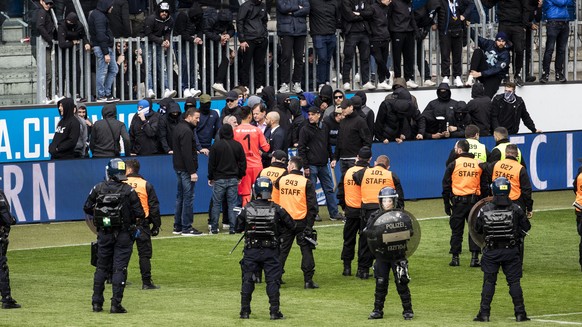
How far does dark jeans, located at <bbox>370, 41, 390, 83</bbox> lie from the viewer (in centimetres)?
2842

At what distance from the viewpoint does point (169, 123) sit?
2520 centimetres

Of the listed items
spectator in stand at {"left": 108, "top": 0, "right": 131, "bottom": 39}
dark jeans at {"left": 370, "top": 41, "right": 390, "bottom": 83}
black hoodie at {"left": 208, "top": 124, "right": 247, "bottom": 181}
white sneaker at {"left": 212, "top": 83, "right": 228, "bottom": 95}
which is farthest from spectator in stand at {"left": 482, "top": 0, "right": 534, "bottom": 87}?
black hoodie at {"left": 208, "top": 124, "right": 247, "bottom": 181}

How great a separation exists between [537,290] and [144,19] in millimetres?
11648

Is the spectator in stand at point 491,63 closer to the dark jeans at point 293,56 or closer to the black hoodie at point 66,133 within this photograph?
the dark jeans at point 293,56

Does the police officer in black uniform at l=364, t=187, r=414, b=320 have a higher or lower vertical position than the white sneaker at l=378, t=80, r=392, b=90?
lower

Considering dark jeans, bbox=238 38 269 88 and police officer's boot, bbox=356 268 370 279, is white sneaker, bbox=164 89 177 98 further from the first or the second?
police officer's boot, bbox=356 268 370 279

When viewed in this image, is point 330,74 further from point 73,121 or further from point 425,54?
point 73,121

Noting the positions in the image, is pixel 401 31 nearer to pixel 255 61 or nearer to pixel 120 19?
pixel 255 61

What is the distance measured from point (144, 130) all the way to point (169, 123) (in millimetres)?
560

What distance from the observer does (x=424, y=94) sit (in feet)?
96.4

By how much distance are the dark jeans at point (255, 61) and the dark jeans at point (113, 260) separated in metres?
11.0

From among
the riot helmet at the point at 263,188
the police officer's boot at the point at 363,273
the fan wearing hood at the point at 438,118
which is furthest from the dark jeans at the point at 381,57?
the riot helmet at the point at 263,188

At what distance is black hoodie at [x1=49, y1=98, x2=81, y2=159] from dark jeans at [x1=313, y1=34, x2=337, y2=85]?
5.60 m

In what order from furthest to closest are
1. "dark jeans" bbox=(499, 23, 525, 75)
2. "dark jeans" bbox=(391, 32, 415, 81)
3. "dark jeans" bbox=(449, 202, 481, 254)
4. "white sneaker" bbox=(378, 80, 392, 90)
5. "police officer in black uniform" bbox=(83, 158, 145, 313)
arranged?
"dark jeans" bbox=(499, 23, 525, 75), "white sneaker" bbox=(378, 80, 392, 90), "dark jeans" bbox=(391, 32, 415, 81), "dark jeans" bbox=(449, 202, 481, 254), "police officer in black uniform" bbox=(83, 158, 145, 313)
